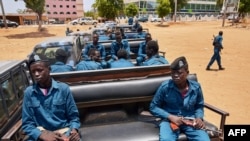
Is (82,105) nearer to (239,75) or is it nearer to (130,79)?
(130,79)

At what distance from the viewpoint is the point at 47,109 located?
2.99 metres

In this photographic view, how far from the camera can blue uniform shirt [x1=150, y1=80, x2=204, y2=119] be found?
128 inches

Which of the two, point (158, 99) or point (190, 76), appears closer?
point (158, 99)

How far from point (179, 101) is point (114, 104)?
1126mm

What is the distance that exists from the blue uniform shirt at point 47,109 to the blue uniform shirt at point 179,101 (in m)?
1.16

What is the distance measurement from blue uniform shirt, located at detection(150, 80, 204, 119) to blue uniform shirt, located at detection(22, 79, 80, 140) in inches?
45.8

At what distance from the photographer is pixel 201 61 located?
41.2 feet

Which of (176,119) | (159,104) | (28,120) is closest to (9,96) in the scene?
(28,120)

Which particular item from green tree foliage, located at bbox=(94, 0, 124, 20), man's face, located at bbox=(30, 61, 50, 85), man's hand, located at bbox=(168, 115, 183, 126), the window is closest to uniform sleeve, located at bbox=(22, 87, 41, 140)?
man's face, located at bbox=(30, 61, 50, 85)

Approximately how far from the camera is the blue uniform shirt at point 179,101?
3.25 meters

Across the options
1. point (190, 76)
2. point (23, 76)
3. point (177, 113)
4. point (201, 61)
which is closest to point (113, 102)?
point (177, 113)

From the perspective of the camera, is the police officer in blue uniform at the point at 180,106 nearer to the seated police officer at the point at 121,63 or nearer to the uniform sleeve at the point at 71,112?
the uniform sleeve at the point at 71,112

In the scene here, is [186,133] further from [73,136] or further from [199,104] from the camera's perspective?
[73,136]

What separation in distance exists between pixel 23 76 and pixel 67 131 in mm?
2256
